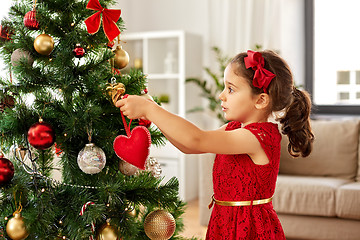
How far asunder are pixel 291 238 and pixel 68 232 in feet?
6.67

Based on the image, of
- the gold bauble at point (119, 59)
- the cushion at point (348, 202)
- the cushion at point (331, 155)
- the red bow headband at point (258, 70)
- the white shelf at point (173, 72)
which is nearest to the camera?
the red bow headband at point (258, 70)

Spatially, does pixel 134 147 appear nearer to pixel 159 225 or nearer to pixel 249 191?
pixel 159 225

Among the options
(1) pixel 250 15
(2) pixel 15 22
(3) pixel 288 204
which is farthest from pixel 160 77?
(2) pixel 15 22

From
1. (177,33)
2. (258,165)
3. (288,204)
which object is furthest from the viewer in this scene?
(177,33)

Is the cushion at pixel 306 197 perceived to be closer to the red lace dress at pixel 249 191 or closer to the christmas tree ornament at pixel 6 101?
the red lace dress at pixel 249 191

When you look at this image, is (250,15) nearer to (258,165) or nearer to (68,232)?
(258,165)

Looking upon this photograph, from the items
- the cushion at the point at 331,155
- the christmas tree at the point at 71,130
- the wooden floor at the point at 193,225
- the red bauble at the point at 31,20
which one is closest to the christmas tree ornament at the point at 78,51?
the christmas tree at the point at 71,130

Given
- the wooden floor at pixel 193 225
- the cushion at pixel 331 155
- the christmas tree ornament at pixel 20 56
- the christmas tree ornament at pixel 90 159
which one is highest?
the christmas tree ornament at pixel 20 56

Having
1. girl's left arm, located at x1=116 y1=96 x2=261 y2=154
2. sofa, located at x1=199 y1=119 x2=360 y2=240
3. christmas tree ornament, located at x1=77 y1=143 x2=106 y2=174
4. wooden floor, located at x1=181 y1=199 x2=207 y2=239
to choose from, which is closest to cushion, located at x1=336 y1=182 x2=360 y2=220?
sofa, located at x1=199 y1=119 x2=360 y2=240

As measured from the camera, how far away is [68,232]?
135 centimetres

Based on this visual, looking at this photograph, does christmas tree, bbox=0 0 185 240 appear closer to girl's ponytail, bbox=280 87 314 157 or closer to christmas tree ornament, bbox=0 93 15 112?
christmas tree ornament, bbox=0 93 15 112

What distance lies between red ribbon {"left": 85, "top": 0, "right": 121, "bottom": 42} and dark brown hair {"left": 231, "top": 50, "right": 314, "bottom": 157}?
373 mm

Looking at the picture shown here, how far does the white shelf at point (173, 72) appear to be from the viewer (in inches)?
163

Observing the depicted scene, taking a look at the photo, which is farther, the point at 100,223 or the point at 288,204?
the point at 288,204
